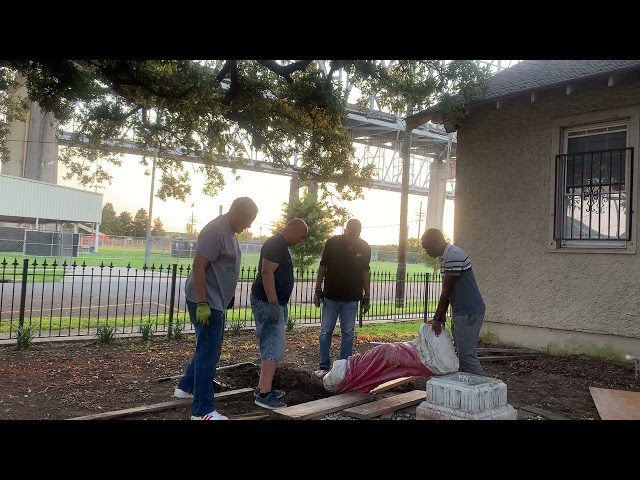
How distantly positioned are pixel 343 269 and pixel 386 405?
1.76 metres

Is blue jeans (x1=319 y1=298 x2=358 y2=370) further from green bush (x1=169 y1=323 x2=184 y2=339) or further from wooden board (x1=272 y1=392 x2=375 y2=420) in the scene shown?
green bush (x1=169 y1=323 x2=184 y2=339)

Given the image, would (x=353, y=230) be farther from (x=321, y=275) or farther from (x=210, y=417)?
(x=210, y=417)

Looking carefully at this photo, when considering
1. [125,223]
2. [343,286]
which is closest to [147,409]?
[343,286]

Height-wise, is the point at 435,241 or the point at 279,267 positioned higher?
the point at 435,241

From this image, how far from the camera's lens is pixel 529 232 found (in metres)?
7.94

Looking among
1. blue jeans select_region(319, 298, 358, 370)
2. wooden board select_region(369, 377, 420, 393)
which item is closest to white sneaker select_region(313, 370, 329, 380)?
blue jeans select_region(319, 298, 358, 370)

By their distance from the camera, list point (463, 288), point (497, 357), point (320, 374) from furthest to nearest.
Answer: point (497, 357)
point (320, 374)
point (463, 288)

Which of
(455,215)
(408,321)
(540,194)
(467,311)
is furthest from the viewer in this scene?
(408,321)

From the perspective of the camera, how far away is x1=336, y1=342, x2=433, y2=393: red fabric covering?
4.93m

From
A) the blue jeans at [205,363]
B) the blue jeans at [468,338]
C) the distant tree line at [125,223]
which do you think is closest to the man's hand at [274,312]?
the blue jeans at [205,363]

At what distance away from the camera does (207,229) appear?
4047 mm
